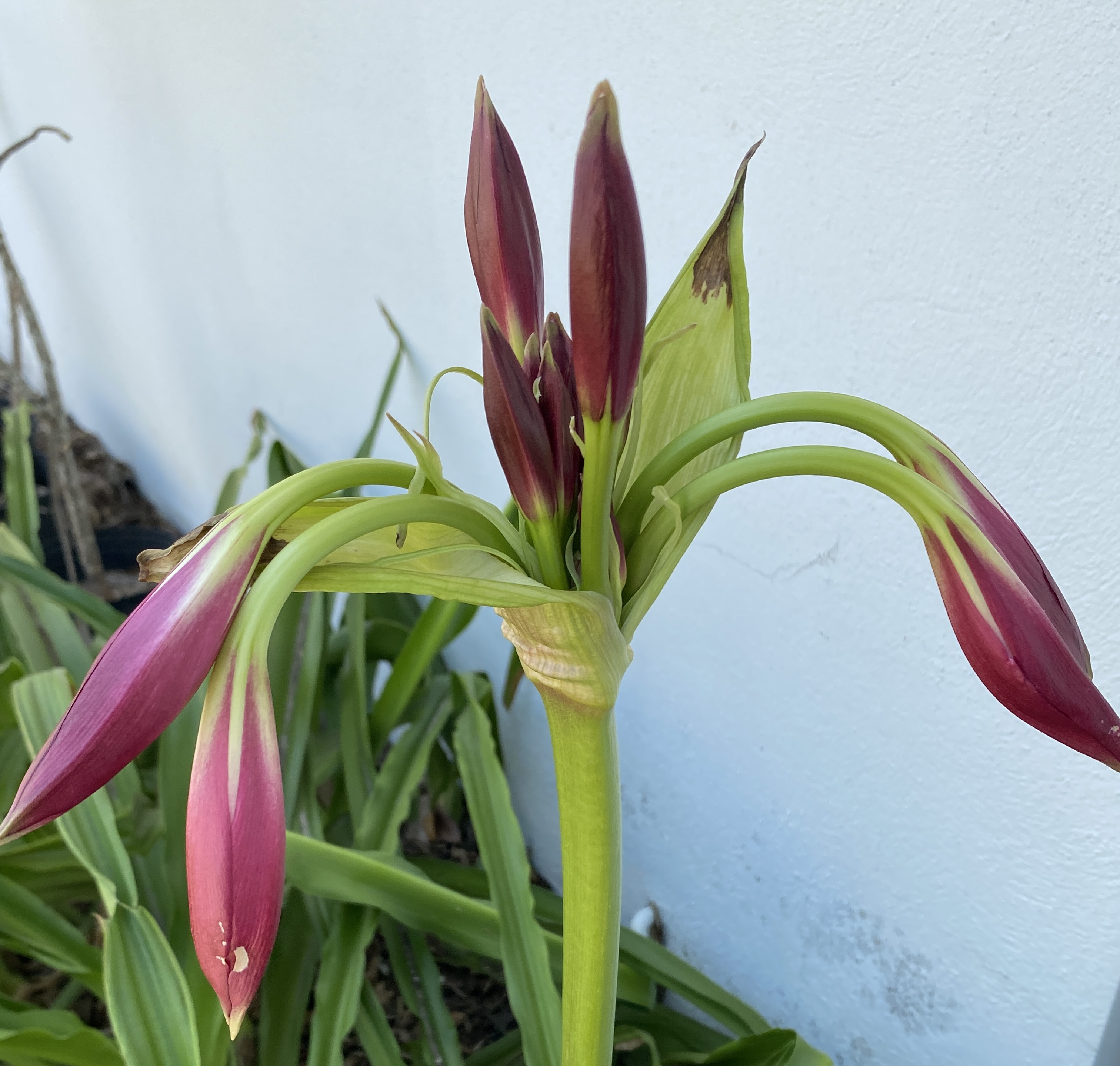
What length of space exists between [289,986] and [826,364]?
60cm

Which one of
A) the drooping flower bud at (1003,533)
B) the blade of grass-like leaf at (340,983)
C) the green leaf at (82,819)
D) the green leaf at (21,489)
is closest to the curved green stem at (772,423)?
the drooping flower bud at (1003,533)

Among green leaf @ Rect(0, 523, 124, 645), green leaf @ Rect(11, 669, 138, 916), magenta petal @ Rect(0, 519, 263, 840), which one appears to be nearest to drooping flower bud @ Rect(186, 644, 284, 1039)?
magenta petal @ Rect(0, 519, 263, 840)

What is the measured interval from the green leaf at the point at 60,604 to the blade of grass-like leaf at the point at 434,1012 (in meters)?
0.40

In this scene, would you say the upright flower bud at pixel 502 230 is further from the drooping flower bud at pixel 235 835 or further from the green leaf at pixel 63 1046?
the green leaf at pixel 63 1046

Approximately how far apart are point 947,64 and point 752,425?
234 mm

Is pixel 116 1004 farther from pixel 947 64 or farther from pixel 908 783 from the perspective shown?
pixel 947 64

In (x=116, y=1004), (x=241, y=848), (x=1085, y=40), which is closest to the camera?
(x=241, y=848)

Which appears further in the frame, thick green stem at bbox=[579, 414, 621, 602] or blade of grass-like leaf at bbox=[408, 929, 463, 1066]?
blade of grass-like leaf at bbox=[408, 929, 463, 1066]

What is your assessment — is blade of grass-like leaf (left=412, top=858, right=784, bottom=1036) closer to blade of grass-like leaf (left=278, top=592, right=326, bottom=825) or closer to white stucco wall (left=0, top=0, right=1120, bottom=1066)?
white stucco wall (left=0, top=0, right=1120, bottom=1066)

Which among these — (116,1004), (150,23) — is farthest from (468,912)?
(150,23)

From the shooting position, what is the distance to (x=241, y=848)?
157 mm

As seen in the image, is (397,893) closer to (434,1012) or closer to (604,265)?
(434,1012)

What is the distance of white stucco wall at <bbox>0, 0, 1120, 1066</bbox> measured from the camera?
0.34 m

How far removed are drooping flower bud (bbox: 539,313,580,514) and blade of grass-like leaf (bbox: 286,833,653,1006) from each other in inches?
14.9
